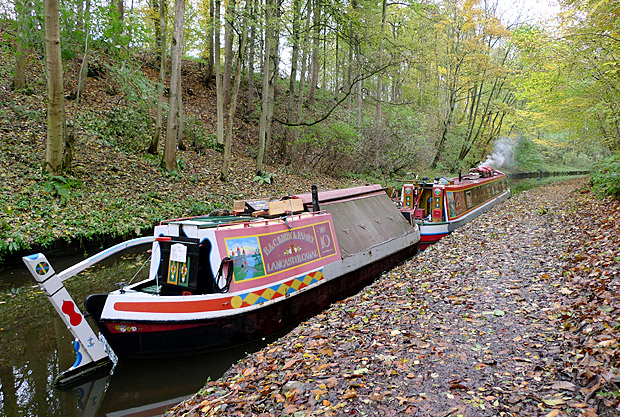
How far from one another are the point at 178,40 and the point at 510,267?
1221cm

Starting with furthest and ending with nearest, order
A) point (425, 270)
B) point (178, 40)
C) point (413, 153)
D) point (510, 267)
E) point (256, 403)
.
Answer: point (413, 153) → point (178, 40) → point (425, 270) → point (510, 267) → point (256, 403)

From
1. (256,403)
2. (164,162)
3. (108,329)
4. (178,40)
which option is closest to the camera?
(256,403)

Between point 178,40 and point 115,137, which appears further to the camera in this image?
point 115,137

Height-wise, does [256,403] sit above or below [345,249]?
below

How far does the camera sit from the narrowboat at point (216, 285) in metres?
5.41

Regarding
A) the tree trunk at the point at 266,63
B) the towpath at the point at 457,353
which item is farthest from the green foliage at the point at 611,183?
the tree trunk at the point at 266,63

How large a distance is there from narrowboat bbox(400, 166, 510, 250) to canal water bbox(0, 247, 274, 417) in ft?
28.0

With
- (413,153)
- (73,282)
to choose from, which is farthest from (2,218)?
(413,153)

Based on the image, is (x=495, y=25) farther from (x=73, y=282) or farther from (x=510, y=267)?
(x=73, y=282)

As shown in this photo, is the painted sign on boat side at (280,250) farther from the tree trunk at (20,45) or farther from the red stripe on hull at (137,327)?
the tree trunk at (20,45)

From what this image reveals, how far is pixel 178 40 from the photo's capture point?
1254 centimetres

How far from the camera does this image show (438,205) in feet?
44.9

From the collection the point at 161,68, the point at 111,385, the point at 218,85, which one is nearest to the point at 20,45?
the point at 161,68

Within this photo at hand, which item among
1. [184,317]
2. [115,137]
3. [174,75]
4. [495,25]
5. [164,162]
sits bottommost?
[184,317]
